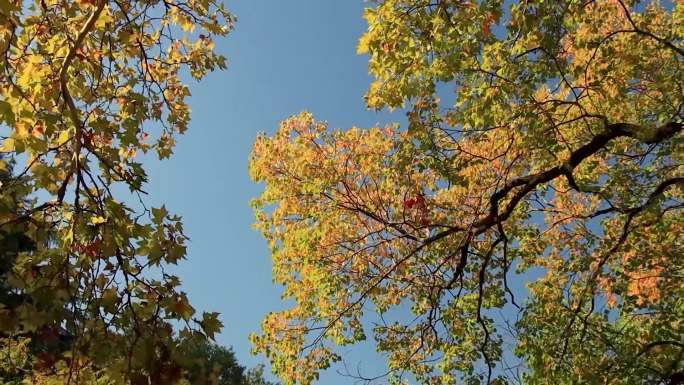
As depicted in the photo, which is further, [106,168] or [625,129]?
[625,129]

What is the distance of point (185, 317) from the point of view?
3.44m

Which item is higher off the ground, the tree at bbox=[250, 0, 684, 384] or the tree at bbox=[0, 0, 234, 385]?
the tree at bbox=[250, 0, 684, 384]

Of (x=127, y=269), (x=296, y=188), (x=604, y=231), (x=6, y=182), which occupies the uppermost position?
(x=296, y=188)

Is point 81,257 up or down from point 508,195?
down

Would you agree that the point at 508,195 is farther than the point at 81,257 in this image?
Yes

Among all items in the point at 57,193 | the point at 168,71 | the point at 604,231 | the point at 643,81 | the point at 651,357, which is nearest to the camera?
the point at 57,193

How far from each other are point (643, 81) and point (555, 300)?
390 cm

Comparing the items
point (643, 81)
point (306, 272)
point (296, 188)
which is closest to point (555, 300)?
point (643, 81)

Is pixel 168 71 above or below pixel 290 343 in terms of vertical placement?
above

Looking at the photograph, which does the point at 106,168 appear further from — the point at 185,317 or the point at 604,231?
the point at 604,231

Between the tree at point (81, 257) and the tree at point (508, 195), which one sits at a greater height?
the tree at point (508, 195)

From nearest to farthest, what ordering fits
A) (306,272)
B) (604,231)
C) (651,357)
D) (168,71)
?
1. (168,71)
2. (651,357)
3. (604,231)
4. (306,272)

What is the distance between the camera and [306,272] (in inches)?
450

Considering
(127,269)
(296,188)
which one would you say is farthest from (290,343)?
(127,269)
